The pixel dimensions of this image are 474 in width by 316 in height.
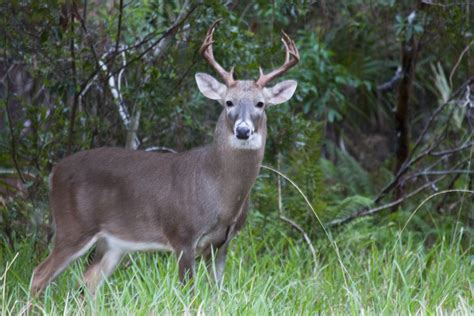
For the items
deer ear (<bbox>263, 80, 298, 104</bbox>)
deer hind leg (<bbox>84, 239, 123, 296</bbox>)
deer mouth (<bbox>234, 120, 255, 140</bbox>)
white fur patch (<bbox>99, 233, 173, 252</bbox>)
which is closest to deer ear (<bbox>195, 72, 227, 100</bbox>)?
deer ear (<bbox>263, 80, 298, 104</bbox>)

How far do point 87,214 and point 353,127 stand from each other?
21.0 ft

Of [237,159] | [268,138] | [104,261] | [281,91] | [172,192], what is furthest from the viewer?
[268,138]

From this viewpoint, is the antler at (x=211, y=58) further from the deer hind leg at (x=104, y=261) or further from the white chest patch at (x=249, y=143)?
the deer hind leg at (x=104, y=261)

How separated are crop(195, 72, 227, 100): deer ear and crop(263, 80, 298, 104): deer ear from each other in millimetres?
298

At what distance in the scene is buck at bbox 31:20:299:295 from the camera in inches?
253

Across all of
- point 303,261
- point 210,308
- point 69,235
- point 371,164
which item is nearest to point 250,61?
point 303,261

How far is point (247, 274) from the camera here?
6699mm

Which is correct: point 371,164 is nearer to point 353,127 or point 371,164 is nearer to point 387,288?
point 353,127

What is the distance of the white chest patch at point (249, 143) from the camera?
6.42m

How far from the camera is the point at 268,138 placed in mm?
8227

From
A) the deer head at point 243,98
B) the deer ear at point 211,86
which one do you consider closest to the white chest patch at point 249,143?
the deer head at point 243,98

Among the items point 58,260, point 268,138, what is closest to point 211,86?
point 58,260

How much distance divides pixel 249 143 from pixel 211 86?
480 millimetres

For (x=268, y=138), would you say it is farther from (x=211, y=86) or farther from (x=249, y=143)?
(x=249, y=143)
